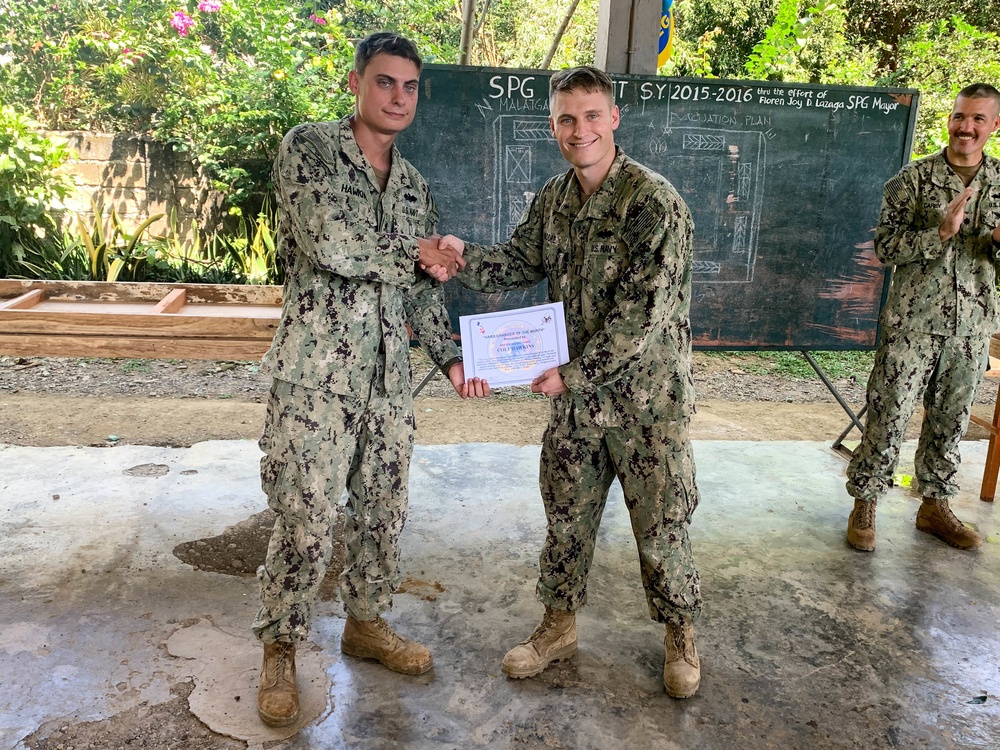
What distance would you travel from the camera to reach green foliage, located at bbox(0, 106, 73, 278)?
22.9 ft

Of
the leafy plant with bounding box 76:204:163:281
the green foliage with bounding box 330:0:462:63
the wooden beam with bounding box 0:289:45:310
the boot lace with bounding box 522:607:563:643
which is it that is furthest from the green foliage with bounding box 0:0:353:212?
the boot lace with bounding box 522:607:563:643

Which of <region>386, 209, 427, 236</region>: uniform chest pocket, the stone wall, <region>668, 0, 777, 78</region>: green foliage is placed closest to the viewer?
<region>386, 209, 427, 236</region>: uniform chest pocket

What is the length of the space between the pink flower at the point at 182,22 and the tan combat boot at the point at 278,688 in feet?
29.0

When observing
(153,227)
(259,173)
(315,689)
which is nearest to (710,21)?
(259,173)

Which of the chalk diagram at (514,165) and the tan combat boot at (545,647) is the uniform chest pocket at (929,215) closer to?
the chalk diagram at (514,165)

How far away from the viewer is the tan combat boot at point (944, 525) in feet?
11.7

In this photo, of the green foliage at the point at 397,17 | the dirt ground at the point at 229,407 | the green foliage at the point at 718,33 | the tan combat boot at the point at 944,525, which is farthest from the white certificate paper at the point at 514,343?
the green foliage at the point at 718,33

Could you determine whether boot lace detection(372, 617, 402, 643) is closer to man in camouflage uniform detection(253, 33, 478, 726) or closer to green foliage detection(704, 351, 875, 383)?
man in camouflage uniform detection(253, 33, 478, 726)

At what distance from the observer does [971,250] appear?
3461mm

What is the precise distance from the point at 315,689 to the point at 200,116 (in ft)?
25.2

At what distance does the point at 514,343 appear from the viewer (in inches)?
95.1

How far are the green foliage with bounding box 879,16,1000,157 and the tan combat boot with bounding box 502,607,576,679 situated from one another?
9.54 metres

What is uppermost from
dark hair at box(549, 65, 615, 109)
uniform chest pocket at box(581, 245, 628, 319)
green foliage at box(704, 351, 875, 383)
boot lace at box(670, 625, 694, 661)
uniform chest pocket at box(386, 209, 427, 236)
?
dark hair at box(549, 65, 615, 109)

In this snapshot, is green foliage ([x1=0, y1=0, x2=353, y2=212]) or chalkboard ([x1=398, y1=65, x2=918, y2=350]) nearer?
chalkboard ([x1=398, y1=65, x2=918, y2=350])
